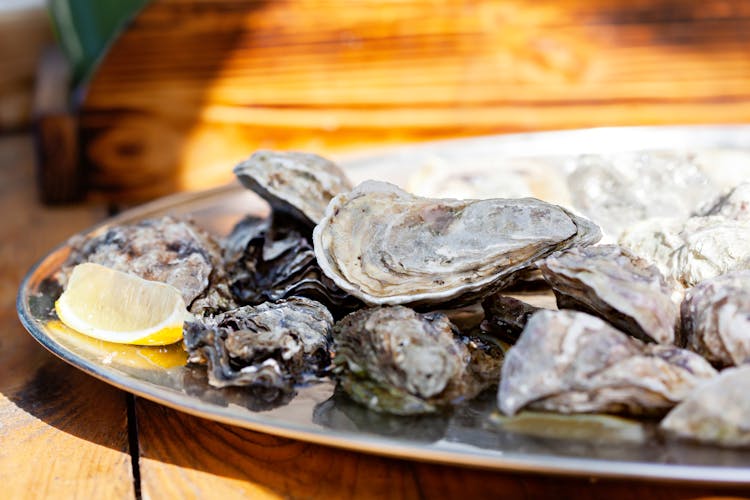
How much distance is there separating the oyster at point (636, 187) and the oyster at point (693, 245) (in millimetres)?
107

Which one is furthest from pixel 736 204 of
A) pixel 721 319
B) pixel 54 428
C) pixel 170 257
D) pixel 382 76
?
pixel 382 76

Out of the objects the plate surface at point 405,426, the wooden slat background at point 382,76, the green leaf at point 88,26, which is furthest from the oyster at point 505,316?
the green leaf at point 88,26

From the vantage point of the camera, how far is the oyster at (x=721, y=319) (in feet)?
2.56

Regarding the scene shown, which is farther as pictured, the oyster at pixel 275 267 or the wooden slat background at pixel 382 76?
the wooden slat background at pixel 382 76

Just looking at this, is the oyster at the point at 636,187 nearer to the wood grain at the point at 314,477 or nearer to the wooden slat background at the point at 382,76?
the wood grain at the point at 314,477

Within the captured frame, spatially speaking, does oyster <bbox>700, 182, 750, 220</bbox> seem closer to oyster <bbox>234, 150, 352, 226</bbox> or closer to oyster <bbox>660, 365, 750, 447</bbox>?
oyster <bbox>660, 365, 750, 447</bbox>

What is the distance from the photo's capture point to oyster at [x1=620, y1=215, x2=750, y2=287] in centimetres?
94

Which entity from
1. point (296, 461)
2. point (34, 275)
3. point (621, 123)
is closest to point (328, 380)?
point (296, 461)

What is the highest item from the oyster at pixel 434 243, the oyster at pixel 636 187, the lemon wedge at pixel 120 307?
the oyster at pixel 434 243

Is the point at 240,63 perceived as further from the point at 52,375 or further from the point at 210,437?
the point at 210,437

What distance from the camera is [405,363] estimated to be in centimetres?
79

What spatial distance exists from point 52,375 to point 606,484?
2.14 feet

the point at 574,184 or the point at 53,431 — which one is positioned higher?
the point at 574,184

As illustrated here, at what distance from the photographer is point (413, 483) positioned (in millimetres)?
773
